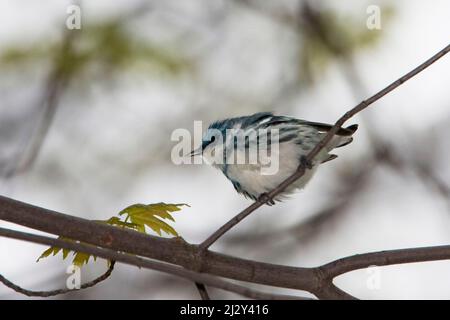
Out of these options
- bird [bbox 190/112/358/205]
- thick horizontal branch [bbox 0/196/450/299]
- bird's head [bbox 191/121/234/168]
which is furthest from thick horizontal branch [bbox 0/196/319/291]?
bird's head [bbox 191/121/234/168]

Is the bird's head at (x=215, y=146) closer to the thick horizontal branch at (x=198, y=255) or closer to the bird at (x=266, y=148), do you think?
the bird at (x=266, y=148)

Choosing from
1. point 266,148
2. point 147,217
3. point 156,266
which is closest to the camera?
point 156,266

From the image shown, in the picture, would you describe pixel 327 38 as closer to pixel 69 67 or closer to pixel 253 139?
pixel 69 67

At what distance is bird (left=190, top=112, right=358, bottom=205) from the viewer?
268 centimetres

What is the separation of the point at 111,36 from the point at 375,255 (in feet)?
8.96

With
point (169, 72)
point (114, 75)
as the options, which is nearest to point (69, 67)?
point (114, 75)

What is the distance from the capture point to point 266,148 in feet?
8.87

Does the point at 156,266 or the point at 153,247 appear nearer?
the point at 156,266

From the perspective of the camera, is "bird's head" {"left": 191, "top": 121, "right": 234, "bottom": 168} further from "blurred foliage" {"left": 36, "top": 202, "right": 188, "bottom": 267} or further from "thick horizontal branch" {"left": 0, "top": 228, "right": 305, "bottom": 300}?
"thick horizontal branch" {"left": 0, "top": 228, "right": 305, "bottom": 300}

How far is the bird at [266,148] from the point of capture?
2.68 m

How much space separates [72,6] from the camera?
12.2ft

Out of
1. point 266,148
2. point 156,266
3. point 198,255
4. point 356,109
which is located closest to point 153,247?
point 198,255

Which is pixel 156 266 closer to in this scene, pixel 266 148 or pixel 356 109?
pixel 356 109

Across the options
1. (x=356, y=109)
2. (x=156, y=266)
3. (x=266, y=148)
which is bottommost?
(x=156, y=266)
